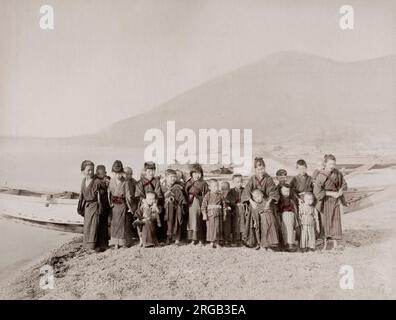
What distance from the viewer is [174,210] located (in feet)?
21.7

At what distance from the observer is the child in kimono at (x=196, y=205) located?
21.6 ft

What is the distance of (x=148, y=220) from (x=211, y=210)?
2.67 ft

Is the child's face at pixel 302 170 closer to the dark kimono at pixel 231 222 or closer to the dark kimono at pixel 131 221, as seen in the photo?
the dark kimono at pixel 231 222

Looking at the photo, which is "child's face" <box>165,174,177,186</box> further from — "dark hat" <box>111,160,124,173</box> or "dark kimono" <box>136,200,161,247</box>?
"dark hat" <box>111,160,124,173</box>

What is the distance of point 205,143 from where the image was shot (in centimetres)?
702

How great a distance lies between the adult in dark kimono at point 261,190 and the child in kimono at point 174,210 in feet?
2.62

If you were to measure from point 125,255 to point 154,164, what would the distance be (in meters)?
1.24

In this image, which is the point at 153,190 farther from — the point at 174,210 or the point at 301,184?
the point at 301,184

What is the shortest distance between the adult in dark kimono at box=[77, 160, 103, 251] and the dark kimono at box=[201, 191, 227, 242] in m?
1.36

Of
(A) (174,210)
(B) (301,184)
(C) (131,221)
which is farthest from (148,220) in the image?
(B) (301,184)

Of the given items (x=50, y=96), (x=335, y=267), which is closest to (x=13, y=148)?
(x=50, y=96)

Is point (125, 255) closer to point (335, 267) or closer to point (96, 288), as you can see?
point (96, 288)
